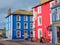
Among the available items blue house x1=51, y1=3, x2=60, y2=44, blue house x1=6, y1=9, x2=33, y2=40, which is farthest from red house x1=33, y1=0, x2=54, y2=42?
blue house x1=6, y1=9, x2=33, y2=40

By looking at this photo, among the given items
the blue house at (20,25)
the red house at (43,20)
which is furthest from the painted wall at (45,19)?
the blue house at (20,25)

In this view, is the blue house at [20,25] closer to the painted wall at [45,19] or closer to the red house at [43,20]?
the red house at [43,20]

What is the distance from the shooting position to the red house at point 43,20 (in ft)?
153

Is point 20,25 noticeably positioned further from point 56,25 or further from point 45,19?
point 56,25

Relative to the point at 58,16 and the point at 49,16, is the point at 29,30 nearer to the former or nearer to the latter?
the point at 49,16

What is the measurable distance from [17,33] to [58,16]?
37.5 m

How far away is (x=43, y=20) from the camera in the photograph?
1972 inches

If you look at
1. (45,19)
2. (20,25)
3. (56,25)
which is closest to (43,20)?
(45,19)

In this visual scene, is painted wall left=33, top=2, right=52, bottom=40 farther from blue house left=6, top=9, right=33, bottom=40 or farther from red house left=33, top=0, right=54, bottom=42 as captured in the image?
blue house left=6, top=9, right=33, bottom=40

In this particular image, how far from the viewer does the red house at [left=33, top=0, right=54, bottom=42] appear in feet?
153

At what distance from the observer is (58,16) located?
3856cm

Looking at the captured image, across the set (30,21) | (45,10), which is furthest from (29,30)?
(45,10)

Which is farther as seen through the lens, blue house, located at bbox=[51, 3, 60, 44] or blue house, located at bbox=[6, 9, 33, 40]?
blue house, located at bbox=[6, 9, 33, 40]

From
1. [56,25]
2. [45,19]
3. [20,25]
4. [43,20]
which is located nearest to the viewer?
[56,25]
